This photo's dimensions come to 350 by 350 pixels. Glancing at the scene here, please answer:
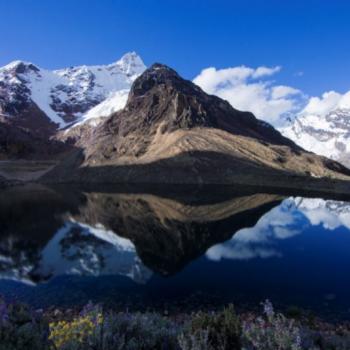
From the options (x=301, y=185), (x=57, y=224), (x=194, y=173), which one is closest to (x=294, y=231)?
(x=57, y=224)

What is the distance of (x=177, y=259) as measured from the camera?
34094 millimetres

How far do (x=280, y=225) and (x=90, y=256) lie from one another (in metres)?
29.7

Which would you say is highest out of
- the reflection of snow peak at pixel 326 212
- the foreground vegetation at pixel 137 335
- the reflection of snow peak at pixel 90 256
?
the reflection of snow peak at pixel 326 212

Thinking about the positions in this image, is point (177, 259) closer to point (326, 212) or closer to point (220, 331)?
point (220, 331)

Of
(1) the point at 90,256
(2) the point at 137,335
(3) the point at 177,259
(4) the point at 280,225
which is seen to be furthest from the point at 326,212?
(2) the point at 137,335

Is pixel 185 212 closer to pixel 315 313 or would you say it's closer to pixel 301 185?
pixel 315 313

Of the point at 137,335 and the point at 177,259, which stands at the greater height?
the point at 137,335

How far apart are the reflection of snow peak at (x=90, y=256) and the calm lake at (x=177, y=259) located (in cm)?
10

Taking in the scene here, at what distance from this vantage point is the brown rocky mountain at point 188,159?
13612 cm

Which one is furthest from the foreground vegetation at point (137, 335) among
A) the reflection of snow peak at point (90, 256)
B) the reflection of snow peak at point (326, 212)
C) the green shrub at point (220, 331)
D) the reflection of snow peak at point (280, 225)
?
the reflection of snow peak at point (326, 212)

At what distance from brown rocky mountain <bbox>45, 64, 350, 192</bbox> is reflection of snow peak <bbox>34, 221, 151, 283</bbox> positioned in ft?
282

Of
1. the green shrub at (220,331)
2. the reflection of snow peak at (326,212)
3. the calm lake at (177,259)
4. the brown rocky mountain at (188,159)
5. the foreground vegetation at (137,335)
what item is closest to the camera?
the foreground vegetation at (137,335)

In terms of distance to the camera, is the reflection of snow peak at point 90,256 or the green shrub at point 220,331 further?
the reflection of snow peak at point 90,256

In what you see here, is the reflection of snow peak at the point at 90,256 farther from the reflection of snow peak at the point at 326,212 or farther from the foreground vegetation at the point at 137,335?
the reflection of snow peak at the point at 326,212
